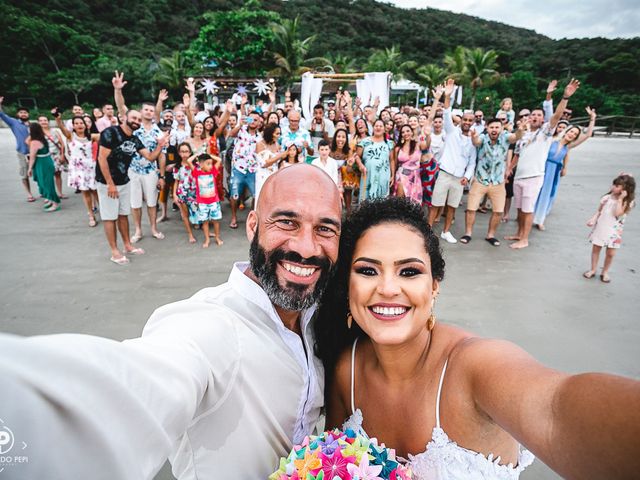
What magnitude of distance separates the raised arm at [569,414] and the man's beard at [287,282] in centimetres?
74

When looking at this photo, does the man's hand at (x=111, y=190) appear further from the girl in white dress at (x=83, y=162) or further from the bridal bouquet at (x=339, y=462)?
the bridal bouquet at (x=339, y=462)

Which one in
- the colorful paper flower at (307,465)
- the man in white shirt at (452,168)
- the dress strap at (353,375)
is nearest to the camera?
the colorful paper flower at (307,465)

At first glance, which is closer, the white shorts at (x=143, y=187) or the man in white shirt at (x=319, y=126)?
the white shorts at (x=143, y=187)

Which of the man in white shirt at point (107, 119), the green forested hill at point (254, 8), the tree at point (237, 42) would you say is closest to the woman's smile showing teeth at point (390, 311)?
the man in white shirt at point (107, 119)

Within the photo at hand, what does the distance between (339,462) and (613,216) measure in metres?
5.48

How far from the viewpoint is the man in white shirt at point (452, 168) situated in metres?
6.15

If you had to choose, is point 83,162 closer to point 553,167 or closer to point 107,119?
point 107,119

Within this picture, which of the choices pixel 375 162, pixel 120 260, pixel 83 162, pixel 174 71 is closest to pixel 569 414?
pixel 120 260

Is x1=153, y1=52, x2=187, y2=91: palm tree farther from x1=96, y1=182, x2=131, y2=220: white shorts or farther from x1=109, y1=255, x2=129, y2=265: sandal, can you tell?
x1=109, y1=255, x2=129, y2=265: sandal

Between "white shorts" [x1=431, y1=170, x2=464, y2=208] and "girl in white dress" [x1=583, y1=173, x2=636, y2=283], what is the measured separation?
79.7 inches

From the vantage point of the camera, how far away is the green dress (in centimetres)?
738

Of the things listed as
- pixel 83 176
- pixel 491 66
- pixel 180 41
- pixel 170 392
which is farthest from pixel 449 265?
pixel 180 41

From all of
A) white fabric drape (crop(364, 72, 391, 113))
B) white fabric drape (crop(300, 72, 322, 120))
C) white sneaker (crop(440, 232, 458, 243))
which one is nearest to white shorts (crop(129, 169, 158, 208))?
white sneaker (crop(440, 232, 458, 243))

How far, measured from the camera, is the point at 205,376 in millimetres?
1011
